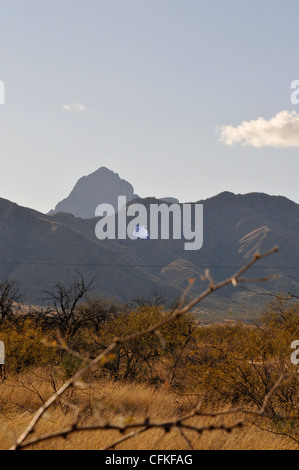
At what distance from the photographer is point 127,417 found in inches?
150

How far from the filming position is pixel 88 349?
18.6m

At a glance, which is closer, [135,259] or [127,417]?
[127,417]

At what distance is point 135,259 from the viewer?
168 meters

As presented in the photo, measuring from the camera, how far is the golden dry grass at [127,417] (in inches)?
294

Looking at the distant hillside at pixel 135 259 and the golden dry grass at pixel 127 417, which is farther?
the distant hillside at pixel 135 259

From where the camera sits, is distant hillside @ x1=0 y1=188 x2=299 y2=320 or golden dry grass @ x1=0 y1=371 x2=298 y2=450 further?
distant hillside @ x1=0 y1=188 x2=299 y2=320

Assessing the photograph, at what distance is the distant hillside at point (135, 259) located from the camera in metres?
122

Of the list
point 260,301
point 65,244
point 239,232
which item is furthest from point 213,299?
point 239,232

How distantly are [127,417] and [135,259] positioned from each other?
165m

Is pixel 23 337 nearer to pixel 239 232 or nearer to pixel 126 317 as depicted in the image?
pixel 126 317

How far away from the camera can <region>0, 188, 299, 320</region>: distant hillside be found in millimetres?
122062

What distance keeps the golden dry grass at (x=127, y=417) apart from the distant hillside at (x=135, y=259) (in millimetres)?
84635

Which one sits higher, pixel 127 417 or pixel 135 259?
pixel 135 259

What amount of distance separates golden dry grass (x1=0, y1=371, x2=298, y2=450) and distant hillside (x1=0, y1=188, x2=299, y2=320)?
8464cm
